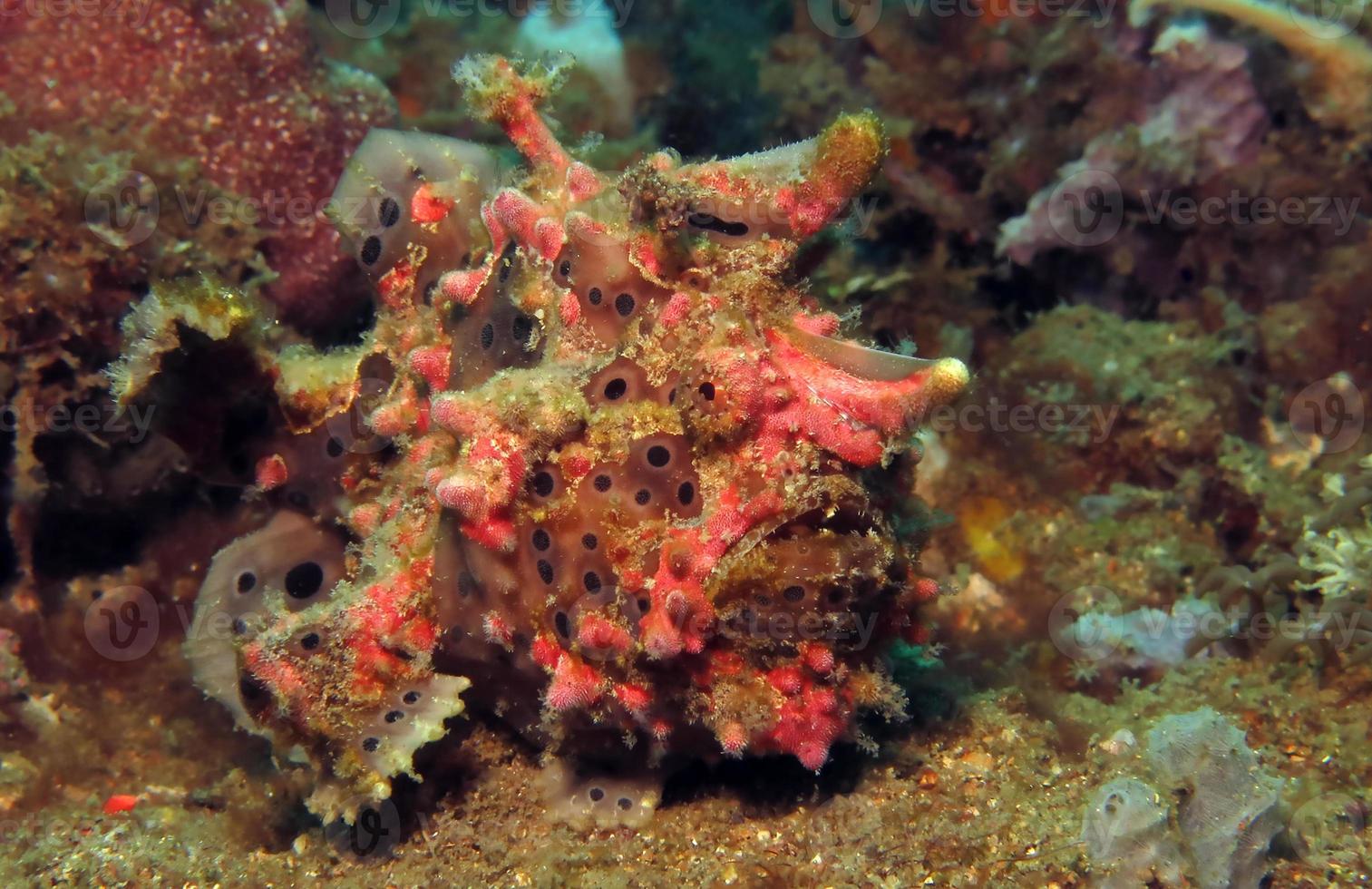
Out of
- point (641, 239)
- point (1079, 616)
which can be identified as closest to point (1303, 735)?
point (1079, 616)

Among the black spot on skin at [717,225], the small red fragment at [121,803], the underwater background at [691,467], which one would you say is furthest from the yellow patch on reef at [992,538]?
the small red fragment at [121,803]

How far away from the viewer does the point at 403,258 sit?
12.9 feet

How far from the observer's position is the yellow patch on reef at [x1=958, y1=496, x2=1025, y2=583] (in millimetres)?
5078

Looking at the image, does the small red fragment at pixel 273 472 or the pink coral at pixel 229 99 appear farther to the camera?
the pink coral at pixel 229 99

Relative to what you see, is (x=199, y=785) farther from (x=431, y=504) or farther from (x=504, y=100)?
(x=504, y=100)

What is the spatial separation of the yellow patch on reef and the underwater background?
0.02 m

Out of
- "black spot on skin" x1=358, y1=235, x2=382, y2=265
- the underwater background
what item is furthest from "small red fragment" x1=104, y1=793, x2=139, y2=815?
"black spot on skin" x1=358, y1=235, x2=382, y2=265

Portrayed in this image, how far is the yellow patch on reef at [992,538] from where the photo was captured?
5.08m

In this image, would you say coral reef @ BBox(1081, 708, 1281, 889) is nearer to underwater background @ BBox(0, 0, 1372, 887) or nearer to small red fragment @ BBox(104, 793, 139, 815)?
underwater background @ BBox(0, 0, 1372, 887)

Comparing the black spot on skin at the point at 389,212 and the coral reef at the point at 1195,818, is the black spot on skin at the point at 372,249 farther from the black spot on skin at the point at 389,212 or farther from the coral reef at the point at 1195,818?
the coral reef at the point at 1195,818

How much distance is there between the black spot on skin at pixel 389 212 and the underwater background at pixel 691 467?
0.07 ft

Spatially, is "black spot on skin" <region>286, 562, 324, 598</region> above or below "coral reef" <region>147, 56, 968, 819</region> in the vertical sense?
below

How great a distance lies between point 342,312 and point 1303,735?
5415 millimetres

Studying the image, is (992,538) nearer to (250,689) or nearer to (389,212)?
(389,212)
